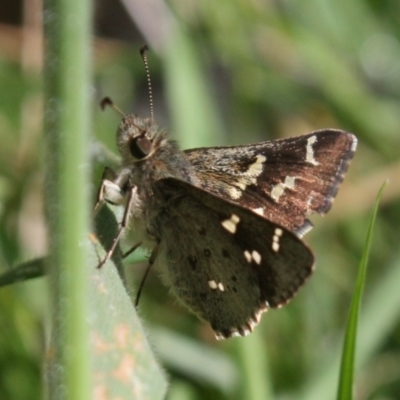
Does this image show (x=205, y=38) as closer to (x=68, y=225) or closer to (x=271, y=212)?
(x=271, y=212)

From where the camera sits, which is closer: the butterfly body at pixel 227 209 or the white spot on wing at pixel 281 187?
the butterfly body at pixel 227 209

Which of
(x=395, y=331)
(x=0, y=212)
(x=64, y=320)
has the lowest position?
(x=395, y=331)

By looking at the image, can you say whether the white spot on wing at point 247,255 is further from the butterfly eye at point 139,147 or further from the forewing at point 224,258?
the butterfly eye at point 139,147

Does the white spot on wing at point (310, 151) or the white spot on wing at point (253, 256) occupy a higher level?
the white spot on wing at point (310, 151)

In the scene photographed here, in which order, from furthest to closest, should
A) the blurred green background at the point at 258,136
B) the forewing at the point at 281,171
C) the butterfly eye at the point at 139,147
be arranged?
the blurred green background at the point at 258,136 → the forewing at the point at 281,171 → the butterfly eye at the point at 139,147

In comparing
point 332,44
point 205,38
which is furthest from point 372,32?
point 205,38

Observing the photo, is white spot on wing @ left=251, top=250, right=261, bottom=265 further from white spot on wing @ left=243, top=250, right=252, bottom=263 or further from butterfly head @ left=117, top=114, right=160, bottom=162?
butterfly head @ left=117, top=114, right=160, bottom=162

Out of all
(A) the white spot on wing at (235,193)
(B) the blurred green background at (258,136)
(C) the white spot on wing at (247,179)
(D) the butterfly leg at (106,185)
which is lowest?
(B) the blurred green background at (258,136)

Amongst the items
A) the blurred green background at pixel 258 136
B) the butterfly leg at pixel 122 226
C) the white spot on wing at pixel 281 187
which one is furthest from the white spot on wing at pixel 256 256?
the blurred green background at pixel 258 136

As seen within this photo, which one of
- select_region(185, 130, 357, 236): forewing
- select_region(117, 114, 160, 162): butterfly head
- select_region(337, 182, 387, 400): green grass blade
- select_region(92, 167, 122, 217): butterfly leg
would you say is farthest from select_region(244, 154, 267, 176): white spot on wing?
select_region(337, 182, 387, 400): green grass blade
